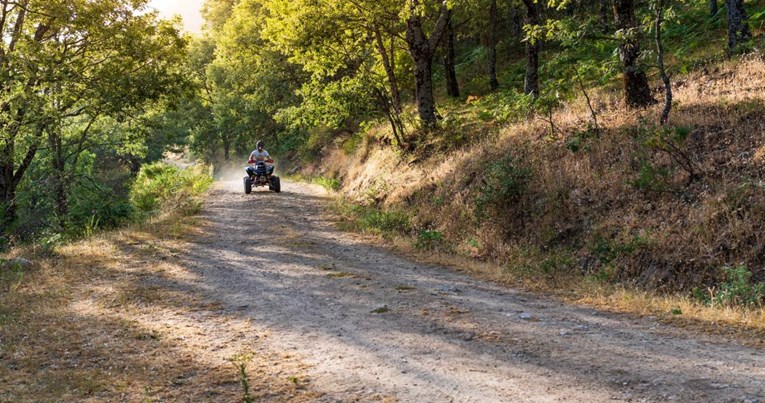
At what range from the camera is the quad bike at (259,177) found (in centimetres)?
2141

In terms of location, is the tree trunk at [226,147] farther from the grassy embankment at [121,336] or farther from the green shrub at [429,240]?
the green shrub at [429,240]

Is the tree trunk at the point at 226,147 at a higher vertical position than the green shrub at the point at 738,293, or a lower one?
higher

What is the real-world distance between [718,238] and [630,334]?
9.49 feet

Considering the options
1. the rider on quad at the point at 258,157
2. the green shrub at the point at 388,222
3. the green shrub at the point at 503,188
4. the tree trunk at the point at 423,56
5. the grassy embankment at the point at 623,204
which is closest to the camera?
the grassy embankment at the point at 623,204

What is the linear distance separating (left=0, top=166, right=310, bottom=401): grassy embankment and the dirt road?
0.34 metres

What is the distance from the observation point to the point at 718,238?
24.3 feet

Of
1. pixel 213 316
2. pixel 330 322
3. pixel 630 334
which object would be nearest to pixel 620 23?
pixel 630 334

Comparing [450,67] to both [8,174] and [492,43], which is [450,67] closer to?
[492,43]

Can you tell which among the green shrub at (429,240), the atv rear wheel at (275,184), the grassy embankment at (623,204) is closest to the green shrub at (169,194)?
the atv rear wheel at (275,184)

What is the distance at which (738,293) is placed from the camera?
6.32 meters

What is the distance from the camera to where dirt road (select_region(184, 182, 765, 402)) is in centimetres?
415

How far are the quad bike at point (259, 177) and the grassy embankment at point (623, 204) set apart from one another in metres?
7.55

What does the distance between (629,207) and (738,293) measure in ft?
9.27

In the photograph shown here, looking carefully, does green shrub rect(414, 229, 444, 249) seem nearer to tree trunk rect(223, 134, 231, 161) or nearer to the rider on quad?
the rider on quad
